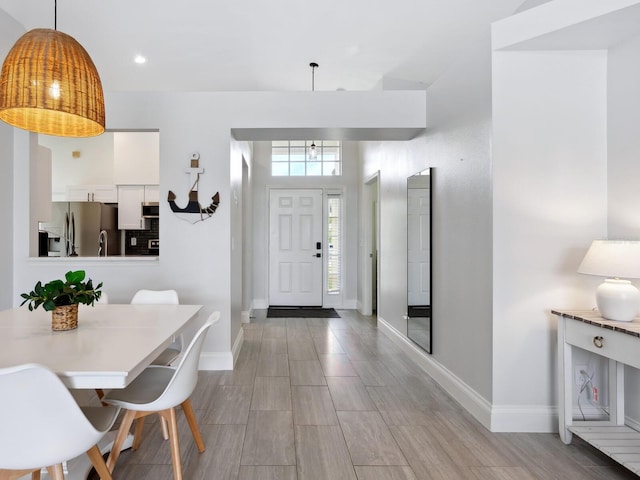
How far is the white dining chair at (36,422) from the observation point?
3.40 ft

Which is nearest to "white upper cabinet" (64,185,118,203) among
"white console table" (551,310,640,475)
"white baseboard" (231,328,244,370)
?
"white baseboard" (231,328,244,370)

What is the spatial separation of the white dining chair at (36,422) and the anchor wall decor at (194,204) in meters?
2.18

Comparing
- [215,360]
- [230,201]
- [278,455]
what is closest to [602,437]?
[278,455]

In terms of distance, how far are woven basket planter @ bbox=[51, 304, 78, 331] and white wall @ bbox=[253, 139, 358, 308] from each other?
4292mm

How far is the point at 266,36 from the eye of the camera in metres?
3.23

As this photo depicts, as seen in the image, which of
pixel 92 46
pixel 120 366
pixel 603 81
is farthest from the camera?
pixel 92 46

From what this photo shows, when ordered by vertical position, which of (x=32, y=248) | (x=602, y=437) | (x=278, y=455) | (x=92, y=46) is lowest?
(x=278, y=455)

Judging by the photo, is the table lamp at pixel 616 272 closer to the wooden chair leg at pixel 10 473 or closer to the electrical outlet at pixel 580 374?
the electrical outlet at pixel 580 374

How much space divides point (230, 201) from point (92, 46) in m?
2.00

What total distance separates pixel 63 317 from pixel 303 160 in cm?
488

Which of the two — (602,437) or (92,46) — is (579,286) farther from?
(92,46)

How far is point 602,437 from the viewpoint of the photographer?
187cm

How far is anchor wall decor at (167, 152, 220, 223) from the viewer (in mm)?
3150

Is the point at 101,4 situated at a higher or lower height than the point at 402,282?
higher
